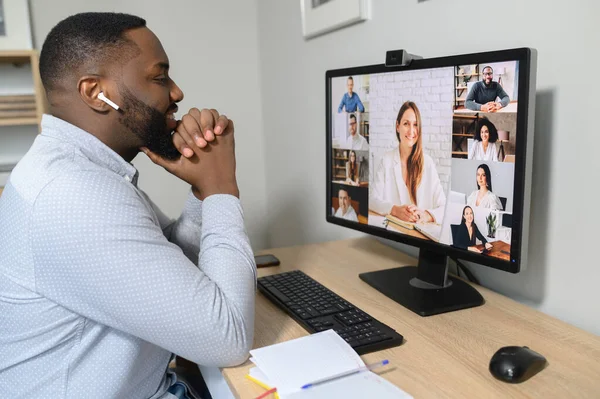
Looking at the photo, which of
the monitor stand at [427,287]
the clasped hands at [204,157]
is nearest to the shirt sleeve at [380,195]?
the monitor stand at [427,287]

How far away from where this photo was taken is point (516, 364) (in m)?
0.75

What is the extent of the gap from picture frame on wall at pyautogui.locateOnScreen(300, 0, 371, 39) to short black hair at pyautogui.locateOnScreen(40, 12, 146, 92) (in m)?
0.81

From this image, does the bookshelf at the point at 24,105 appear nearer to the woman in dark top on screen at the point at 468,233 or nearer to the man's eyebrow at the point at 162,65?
the man's eyebrow at the point at 162,65

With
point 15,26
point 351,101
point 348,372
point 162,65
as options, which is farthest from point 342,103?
point 15,26

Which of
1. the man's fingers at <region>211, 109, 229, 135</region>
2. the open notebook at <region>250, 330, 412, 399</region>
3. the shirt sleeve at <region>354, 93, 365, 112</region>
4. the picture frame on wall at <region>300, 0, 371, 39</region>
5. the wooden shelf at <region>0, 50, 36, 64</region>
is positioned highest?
the picture frame on wall at <region>300, 0, 371, 39</region>

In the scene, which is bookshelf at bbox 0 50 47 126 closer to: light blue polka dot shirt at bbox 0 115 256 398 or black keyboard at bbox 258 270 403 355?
light blue polka dot shirt at bbox 0 115 256 398

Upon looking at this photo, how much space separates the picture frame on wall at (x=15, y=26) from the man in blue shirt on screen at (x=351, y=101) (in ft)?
5.45

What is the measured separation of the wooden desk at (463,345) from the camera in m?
0.74

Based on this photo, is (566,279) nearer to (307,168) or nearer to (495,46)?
(495,46)

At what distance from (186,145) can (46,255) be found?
37 centimetres

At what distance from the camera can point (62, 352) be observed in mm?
862

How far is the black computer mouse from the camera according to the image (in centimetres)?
74

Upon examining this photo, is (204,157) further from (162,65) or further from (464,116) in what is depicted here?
(464,116)

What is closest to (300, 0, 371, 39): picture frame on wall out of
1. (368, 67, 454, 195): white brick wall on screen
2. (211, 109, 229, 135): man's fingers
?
(368, 67, 454, 195): white brick wall on screen
